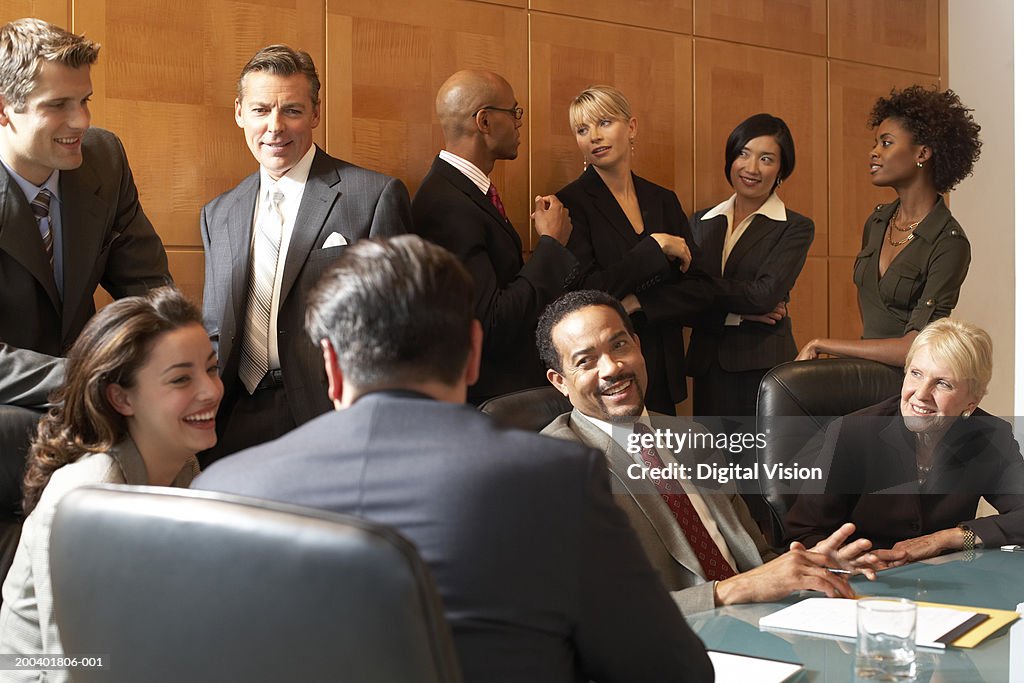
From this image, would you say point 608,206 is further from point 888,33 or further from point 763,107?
point 888,33

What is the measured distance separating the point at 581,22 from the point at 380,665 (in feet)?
13.4

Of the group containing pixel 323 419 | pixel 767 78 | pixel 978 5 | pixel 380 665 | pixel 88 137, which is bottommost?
pixel 380 665

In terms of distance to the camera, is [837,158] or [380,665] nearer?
[380,665]

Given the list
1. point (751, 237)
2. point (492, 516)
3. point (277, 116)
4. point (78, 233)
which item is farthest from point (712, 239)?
point (492, 516)

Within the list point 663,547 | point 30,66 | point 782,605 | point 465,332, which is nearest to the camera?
point 465,332

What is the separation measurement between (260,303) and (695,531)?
149 cm

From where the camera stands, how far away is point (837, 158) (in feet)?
18.4

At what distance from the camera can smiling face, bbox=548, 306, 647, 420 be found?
269 centimetres

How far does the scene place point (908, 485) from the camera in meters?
2.81

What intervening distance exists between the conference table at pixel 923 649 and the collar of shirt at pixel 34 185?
→ 198cm

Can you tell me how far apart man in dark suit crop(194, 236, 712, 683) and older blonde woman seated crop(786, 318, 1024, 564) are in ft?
4.79

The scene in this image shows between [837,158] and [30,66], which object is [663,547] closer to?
[30,66]

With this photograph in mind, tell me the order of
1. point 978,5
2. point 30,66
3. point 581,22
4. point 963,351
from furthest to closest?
point 978,5
point 581,22
point 963,351
point 30,66

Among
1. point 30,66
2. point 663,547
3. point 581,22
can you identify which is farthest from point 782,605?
point 581,22
